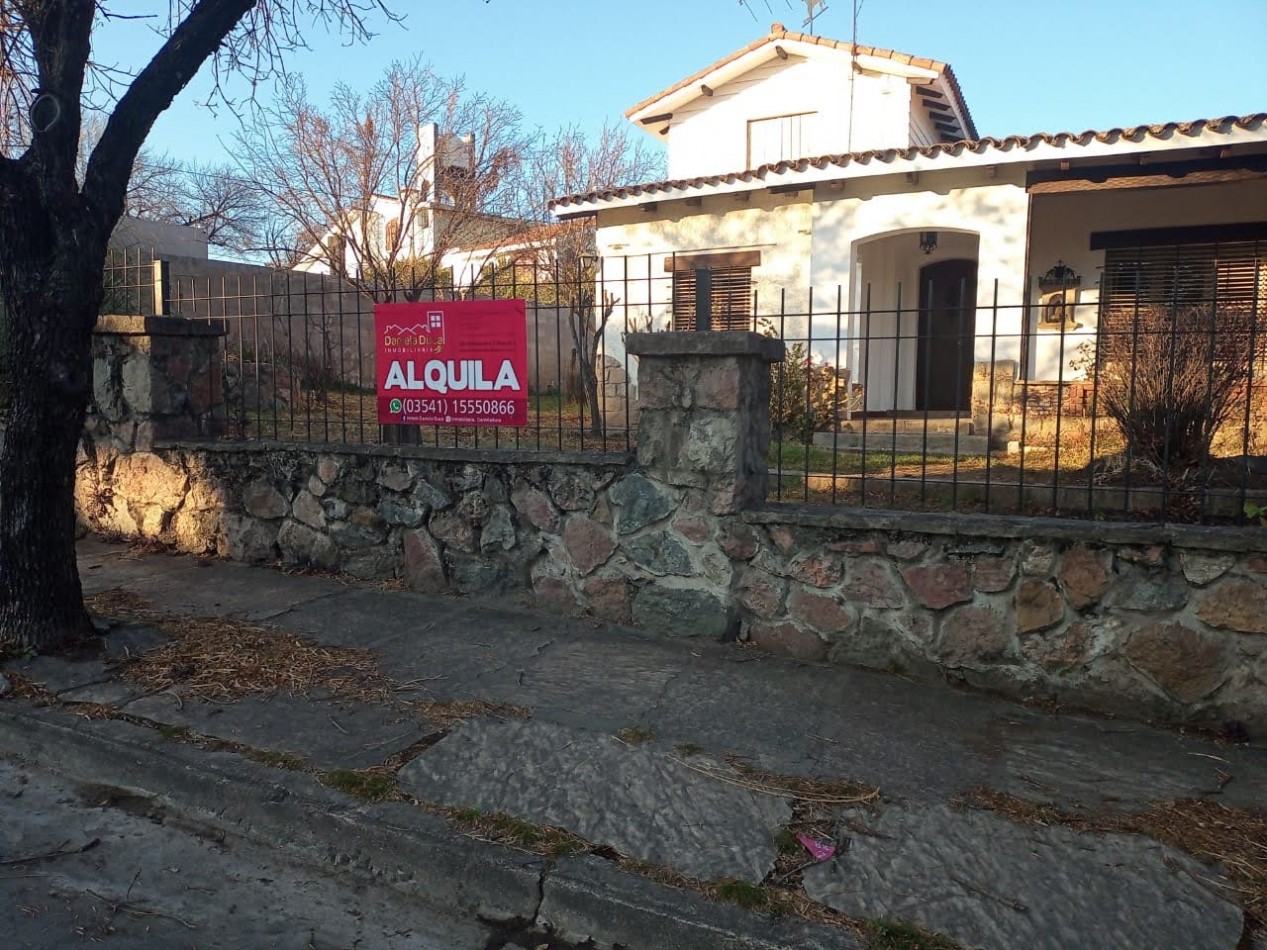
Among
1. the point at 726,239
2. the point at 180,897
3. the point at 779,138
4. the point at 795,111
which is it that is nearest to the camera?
the point at 180,897

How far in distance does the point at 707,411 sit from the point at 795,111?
11.8 m

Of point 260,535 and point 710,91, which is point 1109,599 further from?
point 710,91

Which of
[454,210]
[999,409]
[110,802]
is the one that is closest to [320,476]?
[110,802]

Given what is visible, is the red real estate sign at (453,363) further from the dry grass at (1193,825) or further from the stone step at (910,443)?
the stone step at (910,443)

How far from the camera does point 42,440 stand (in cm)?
422

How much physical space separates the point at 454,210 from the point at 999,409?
9270mm

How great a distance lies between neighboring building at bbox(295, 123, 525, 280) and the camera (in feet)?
41.9

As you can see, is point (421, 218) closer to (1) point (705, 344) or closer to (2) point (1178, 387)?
(1) point (705, 344)

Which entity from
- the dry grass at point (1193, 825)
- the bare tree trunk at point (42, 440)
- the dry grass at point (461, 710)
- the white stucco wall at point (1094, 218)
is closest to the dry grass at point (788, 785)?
the dry grass at point (1193, 825)

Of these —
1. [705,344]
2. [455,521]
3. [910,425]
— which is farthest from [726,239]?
[705,344]

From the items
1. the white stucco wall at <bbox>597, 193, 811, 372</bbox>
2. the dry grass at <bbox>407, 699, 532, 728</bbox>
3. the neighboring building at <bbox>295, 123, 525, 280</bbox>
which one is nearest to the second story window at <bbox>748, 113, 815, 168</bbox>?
the white stucco wall at <bbox>597, 193, 811, 372</bbox>

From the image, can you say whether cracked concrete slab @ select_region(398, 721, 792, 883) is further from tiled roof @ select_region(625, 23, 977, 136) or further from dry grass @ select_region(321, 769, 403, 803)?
tiled roof @ select_region(625, 23, 977, 136)

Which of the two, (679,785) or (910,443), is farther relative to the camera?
(910,443)

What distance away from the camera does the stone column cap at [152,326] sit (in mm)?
5945
